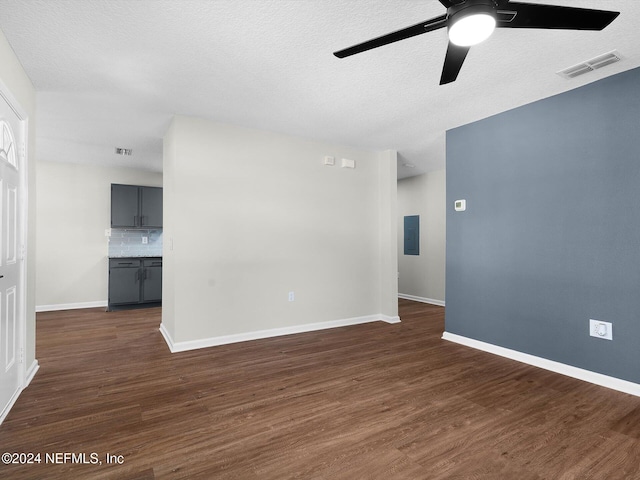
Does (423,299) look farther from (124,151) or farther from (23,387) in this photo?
(23,387)

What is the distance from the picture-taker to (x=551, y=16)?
162 centimetres

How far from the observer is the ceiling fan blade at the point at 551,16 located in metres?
1.56

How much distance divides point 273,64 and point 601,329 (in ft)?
11.4

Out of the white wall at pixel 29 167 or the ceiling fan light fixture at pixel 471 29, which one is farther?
the white wall at pixel 29 167

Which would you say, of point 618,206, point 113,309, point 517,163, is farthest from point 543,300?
point 113,309

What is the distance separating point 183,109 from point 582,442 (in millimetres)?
4219

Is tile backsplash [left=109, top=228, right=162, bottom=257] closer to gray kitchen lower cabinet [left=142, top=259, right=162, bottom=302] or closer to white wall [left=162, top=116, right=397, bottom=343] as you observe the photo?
gray kitchen lower cabinet [left=142, top=259, right=162, bottom=302]

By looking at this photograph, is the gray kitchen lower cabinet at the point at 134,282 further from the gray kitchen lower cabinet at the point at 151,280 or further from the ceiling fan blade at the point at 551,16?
the ceiling fan blade at the point at 551,16

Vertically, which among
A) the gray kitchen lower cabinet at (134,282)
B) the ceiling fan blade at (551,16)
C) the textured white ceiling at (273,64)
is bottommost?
the gray kitchen lower cabinet at (134,282)

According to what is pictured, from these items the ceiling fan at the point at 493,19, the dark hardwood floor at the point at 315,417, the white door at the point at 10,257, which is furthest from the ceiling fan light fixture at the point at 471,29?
the white door at the point at 10,257

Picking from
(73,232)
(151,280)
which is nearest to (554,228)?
(151,280)

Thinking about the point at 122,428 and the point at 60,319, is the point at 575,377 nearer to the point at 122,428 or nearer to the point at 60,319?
the point at 122,428

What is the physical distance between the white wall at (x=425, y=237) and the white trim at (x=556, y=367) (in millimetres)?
2612

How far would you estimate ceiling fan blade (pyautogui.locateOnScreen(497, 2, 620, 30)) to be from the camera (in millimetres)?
1559
